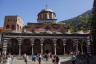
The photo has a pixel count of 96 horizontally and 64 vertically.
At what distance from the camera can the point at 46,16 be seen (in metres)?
55.2

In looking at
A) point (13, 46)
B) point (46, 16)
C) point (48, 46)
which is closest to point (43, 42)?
point (48, 46)

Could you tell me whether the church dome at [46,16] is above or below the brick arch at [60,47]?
above

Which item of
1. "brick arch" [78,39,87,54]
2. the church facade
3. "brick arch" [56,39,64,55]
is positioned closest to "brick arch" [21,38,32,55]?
the church facade

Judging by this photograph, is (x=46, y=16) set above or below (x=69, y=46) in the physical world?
above

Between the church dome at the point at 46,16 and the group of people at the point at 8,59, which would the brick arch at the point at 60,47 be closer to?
the church dome at the point at 46,16

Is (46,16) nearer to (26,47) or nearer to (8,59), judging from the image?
(26,47)

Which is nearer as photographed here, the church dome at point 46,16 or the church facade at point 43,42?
the church facade at point 43,42

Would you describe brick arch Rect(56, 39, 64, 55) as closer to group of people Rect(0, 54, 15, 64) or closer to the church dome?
the church dome

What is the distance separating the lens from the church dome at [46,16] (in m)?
54.8

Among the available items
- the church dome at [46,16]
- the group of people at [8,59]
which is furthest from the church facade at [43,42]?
the group of people at [8,59]

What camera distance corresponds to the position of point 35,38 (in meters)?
42.4

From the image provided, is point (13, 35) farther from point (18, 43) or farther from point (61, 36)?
point (61, 36)

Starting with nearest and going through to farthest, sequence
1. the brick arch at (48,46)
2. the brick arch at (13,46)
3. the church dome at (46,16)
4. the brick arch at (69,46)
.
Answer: the brick arch at (13,46), the brick arch at (48,46), the brick arch at (69,46), the church dome at (46,16)

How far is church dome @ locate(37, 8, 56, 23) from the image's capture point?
2158 inches
